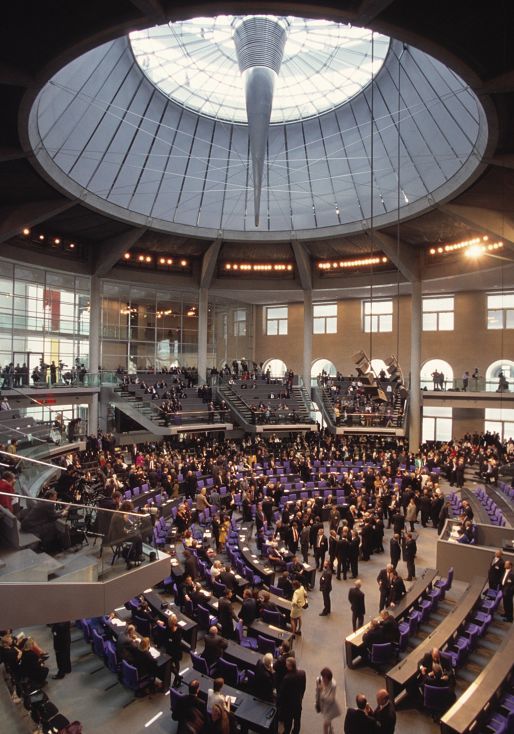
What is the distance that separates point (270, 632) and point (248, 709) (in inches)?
82.5

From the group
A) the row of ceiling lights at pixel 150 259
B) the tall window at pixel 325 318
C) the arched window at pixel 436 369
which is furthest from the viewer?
the tall window at pixel 325 318

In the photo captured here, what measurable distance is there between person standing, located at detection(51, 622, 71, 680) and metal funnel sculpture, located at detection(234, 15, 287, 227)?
18842 millimetres

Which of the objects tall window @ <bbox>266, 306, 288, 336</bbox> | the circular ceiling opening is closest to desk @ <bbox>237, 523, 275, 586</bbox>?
the circular ceiling opening

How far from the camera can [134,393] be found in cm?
2784

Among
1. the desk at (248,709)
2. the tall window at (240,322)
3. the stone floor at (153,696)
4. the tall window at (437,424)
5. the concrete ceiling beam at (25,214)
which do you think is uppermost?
the concrete ceiling beam at (25,214)

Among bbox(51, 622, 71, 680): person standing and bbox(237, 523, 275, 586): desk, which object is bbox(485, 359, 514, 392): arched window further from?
bbox(51, 622, 71, 680): person standing

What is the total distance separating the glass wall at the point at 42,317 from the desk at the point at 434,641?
22.6 meters

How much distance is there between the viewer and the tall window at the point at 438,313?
34.2 meters

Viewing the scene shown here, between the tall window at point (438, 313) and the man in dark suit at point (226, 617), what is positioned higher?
the tall window at point (438, 313)

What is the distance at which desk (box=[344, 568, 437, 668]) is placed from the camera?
9.10 meters

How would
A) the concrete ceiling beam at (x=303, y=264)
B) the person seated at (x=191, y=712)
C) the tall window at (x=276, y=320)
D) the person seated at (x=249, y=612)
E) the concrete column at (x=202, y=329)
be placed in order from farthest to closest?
1. the tall window at (x=276, y=320)
2. the concrete column at (x=202, y=329)
3. the concrete ceiling beam at (x=303, y=264)
4. the person seated at (x=249, y=612)
5. the person seated at (x=191, y=712)

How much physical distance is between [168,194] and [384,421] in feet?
56.6

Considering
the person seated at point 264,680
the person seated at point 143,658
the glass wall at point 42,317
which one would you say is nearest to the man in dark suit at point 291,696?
the person seated at point 264,680

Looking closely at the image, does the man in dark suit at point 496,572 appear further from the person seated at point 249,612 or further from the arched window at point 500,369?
the arched window at point 500,369
